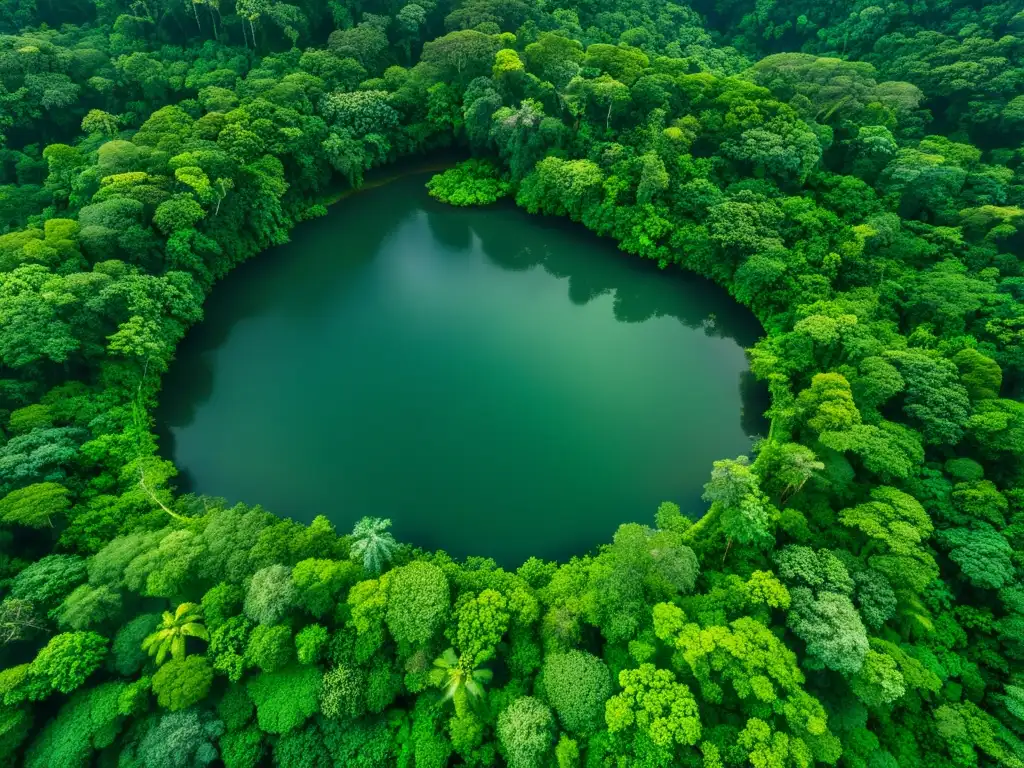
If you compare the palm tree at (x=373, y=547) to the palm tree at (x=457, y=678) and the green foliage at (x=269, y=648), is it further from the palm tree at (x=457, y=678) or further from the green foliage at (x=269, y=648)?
the palm tree at (x=457, y=678)

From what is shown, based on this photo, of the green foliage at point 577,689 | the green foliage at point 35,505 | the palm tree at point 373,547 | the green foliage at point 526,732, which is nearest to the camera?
the green foliage at point 526,732

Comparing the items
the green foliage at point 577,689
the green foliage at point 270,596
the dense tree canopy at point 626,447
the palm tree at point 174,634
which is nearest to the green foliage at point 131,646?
the dense tree canopy at point 626,447

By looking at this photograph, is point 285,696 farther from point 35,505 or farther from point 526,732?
point 35,505

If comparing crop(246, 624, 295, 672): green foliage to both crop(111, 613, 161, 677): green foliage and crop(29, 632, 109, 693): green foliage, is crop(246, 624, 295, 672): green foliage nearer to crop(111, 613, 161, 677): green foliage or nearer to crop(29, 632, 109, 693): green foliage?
crop(111, 613, 161, 677): green foliage

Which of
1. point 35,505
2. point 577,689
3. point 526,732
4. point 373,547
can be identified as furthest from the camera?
point 35,505

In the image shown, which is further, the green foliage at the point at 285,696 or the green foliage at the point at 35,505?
the green foliage at the point at 35,505

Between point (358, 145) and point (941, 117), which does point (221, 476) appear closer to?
point (358, 145)

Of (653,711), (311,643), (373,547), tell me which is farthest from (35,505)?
(653,711)
